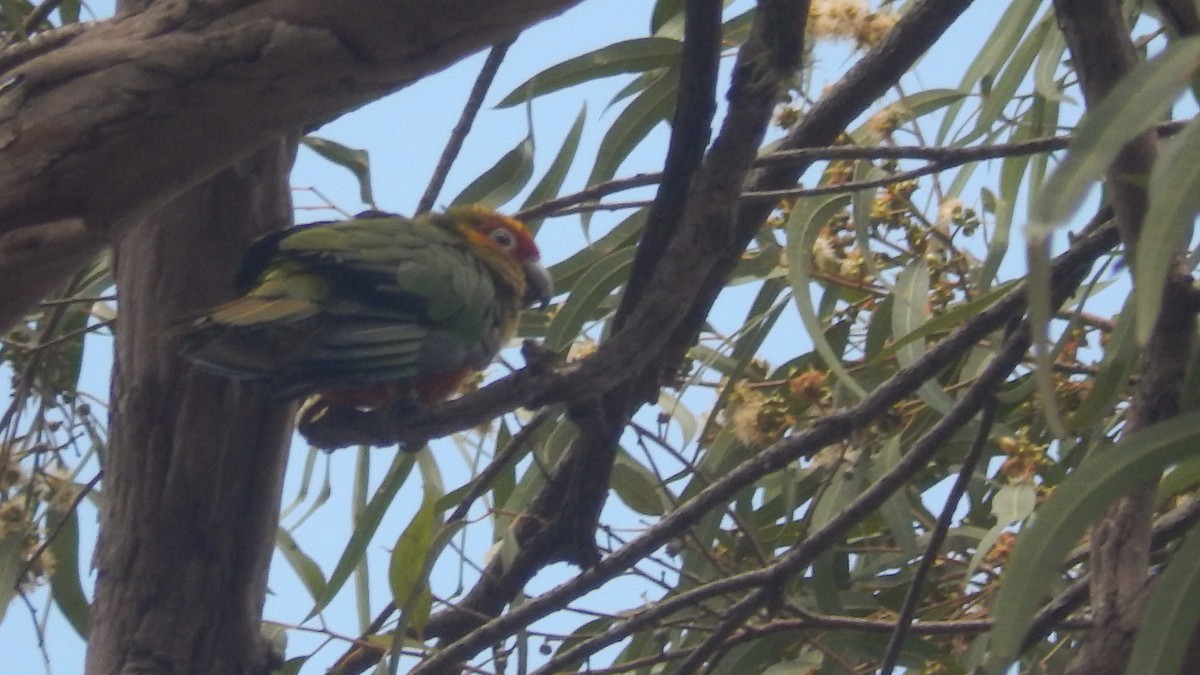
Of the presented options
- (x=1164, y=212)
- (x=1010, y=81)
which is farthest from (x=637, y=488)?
(x=1164, y=212)

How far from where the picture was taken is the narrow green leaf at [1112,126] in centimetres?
86

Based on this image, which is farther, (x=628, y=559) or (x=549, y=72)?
(x=549, y=72)

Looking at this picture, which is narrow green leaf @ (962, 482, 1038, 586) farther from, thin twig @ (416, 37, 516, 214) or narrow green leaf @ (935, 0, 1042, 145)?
Result: thin twig @ (416, 37, 516, 214)

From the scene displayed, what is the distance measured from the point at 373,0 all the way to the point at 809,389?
0.93 meters

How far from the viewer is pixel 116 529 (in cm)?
200

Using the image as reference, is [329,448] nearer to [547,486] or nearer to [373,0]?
[547,486]

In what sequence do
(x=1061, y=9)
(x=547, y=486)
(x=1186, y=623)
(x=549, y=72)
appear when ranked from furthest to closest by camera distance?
(x=549, y=72) → (x=547, y=486) → (x=1061, y=9) → (x=1186, y=623)

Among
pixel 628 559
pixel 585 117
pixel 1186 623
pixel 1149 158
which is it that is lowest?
pixel 1186 623

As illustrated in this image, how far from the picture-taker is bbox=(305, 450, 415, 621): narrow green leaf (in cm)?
244

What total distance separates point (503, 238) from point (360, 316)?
729 mm

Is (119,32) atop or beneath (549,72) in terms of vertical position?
beneath

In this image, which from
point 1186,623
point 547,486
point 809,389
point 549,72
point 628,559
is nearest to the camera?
point 1186,623

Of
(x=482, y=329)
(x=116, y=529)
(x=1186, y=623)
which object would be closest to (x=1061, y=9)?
(x=1186, y=623)

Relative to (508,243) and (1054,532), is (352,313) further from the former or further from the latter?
(1054,532)
